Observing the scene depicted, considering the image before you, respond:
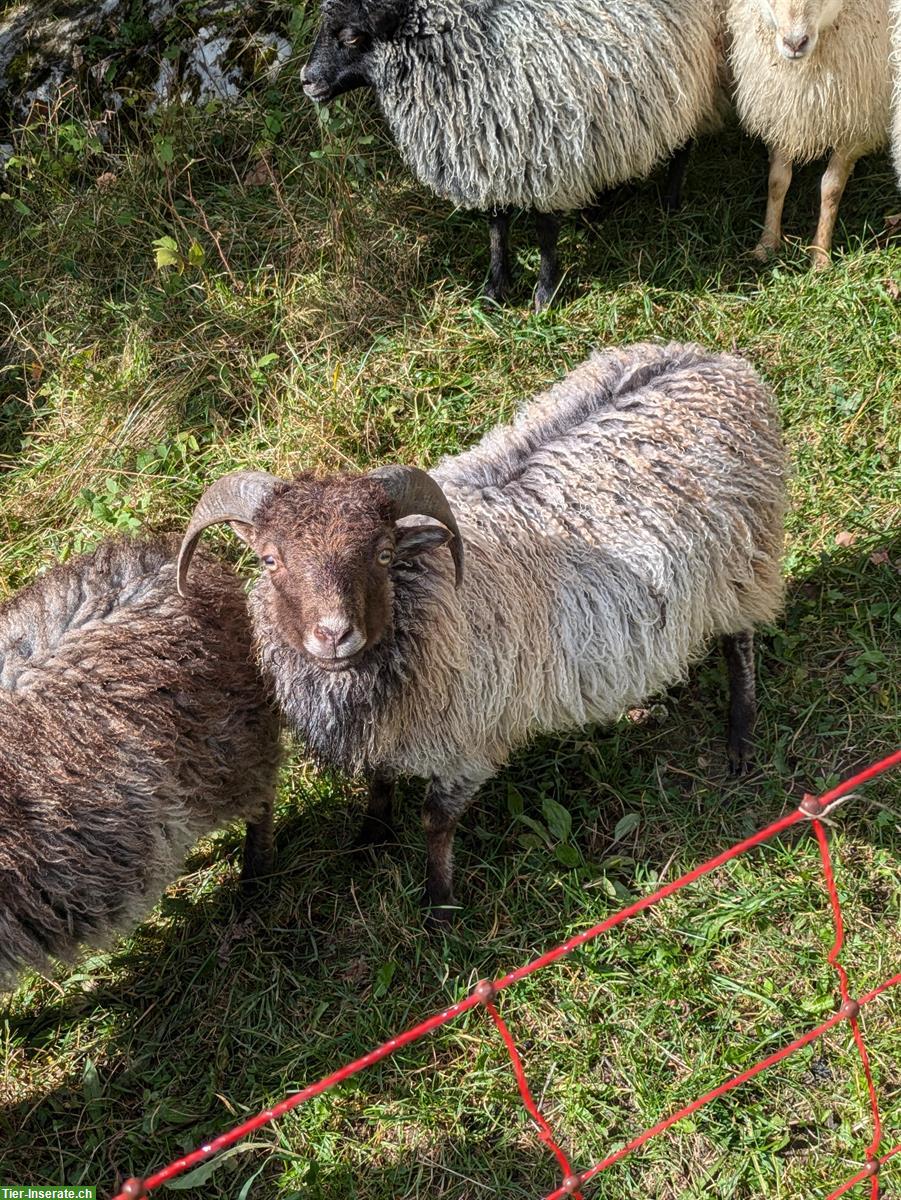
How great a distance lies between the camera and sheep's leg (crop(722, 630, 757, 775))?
4180 millimetres

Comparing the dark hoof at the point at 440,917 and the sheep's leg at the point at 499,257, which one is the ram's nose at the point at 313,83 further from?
the dark hoof at the point at 440,917

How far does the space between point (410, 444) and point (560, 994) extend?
2558 millimetres

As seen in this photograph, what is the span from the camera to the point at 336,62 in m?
5.21

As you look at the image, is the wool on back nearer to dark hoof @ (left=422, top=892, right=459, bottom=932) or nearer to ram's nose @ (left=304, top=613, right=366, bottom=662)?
ram's nose @ (left=304, top=613, right=366, bottom=662)

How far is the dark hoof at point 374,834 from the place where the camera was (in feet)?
13.4

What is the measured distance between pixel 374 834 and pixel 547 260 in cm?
297

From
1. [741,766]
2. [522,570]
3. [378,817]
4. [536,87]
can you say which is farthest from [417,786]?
[536,87]

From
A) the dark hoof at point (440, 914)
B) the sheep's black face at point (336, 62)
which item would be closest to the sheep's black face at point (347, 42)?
the sheep's black face at point (336, 62)

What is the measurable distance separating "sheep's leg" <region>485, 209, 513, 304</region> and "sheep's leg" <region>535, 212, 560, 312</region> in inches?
6.3

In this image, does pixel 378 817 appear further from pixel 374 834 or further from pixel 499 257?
pixel 499 257

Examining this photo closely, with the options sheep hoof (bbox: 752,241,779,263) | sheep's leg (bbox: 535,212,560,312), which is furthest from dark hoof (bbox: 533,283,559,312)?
sheep hoof (bbox: 752,241,779,263)

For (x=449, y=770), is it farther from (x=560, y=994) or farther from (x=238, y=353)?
(x=238, y=353)

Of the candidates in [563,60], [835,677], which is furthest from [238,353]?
[835,677]

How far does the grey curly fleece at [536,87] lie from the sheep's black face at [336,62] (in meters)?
0.08
